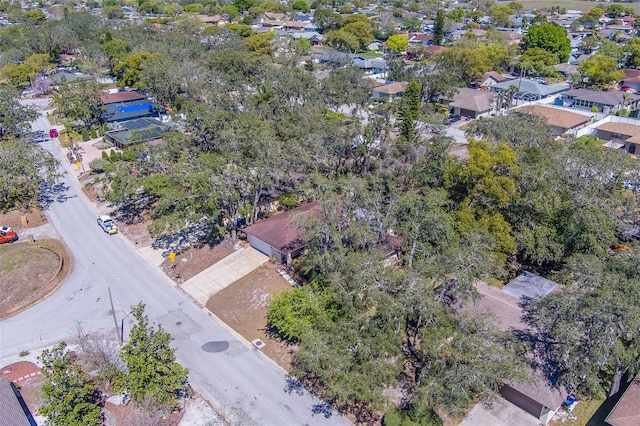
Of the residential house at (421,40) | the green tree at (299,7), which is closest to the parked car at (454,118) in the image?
the residential house at (421,40)

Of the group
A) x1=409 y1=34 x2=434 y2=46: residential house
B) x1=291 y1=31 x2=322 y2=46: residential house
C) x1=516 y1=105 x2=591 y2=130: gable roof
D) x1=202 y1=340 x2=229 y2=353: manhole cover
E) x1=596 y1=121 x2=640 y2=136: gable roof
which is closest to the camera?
x1=202 y1=340 x2=229 y2=353: manhole cover

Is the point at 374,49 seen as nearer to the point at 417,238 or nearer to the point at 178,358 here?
the point at 417,238

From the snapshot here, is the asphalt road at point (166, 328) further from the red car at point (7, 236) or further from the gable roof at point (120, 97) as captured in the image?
the gable roof at point (120, 97)

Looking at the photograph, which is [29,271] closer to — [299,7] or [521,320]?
[521,320]

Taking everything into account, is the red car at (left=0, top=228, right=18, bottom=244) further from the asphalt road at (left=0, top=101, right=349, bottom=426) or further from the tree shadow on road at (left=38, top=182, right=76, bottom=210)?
the tree shadow on road at (left=38, top=182, right=76, bottom=210)

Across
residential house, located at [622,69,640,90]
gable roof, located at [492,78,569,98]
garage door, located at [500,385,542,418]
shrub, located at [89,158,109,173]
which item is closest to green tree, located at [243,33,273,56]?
gable roof, located at [492,78,569,98]

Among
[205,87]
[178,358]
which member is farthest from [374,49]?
[178,358]
